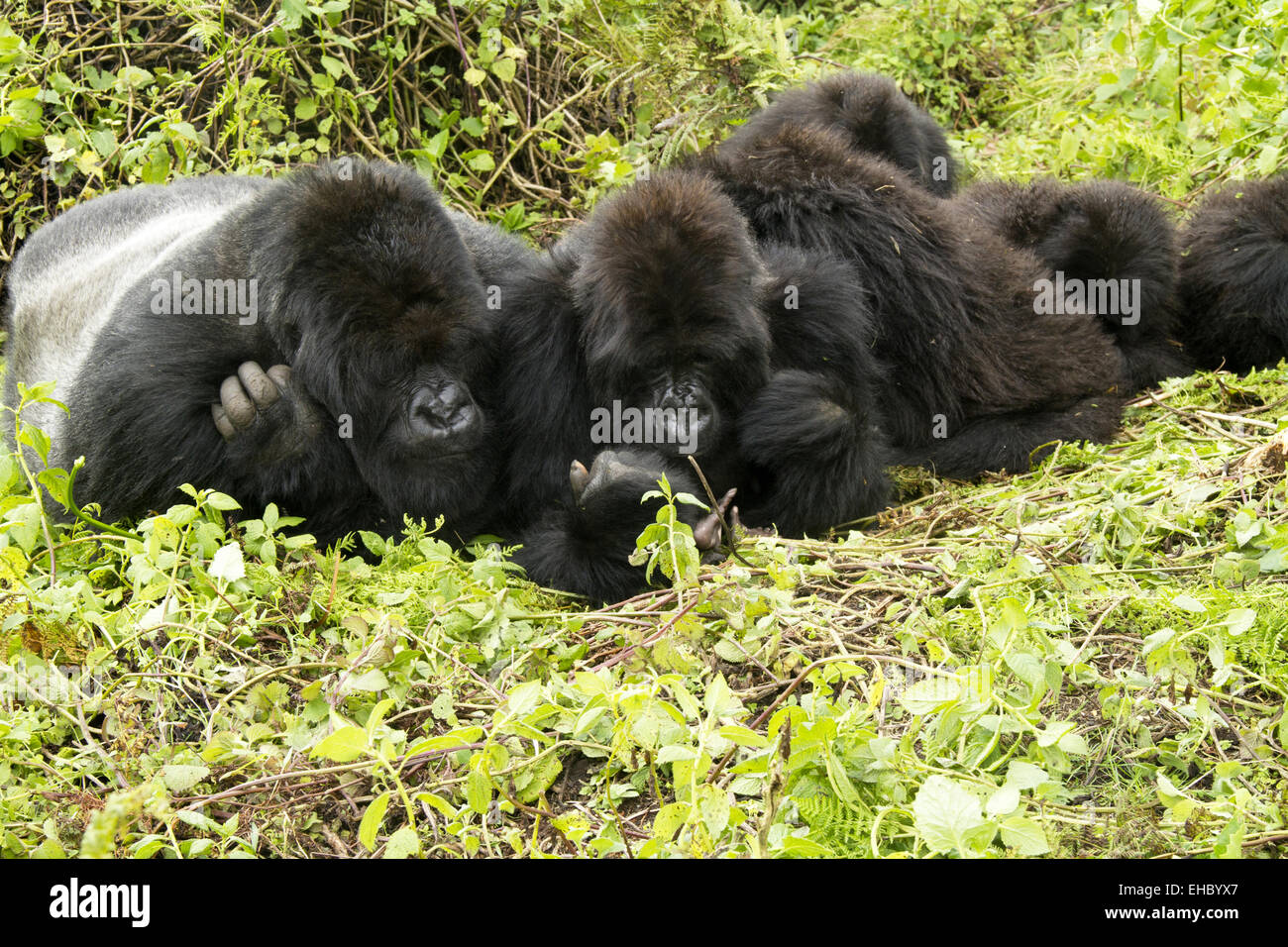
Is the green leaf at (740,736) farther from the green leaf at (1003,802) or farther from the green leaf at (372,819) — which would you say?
the green leaf at (372,819)

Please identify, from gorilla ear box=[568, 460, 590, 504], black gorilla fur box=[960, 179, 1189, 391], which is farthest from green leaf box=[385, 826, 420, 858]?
black gorilla fur box=[960, 179, 1189, 391]

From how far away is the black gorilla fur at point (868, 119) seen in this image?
509 cm

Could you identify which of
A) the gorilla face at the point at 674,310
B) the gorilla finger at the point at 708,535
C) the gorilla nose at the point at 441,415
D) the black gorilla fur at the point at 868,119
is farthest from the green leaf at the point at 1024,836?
the black gorilla fur at the point at 868,119

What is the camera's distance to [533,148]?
6008 millimetres

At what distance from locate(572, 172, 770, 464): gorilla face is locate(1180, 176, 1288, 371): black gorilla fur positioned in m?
1.88

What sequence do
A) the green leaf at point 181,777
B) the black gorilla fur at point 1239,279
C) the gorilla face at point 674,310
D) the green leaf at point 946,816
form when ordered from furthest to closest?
the black gorilla fur at point 1239,279, the gorilla face at point 674,310, the green leaf at point 181,777, the green leaf at point 946,816

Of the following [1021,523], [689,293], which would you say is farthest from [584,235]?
[1021,523]

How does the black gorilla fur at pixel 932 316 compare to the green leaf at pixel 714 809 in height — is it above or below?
above

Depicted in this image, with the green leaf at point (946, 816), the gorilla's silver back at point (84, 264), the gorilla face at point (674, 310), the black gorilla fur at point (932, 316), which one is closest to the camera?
the green leaf at point (946, 816)

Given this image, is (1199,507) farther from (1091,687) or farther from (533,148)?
(533,148)

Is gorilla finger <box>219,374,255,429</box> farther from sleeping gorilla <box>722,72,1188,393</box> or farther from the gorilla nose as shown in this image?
sleeping gorilla <box>722,72,1188,393</box>

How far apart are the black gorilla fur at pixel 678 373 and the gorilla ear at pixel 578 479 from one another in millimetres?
38

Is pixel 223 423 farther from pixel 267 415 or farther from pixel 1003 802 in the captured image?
pixel 1003 802

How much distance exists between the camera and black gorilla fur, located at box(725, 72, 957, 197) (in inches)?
200
